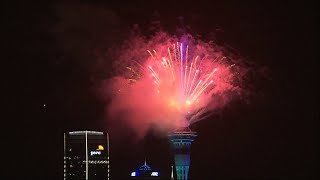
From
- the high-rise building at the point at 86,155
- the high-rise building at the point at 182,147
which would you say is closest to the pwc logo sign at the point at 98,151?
the high-rise building at the point at 86,155

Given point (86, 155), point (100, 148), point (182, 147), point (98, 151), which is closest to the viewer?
point (182, 147)

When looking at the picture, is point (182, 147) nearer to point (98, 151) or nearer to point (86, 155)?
point (86, 155)

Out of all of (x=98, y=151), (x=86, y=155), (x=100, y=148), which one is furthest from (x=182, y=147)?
(x=98, y=151)

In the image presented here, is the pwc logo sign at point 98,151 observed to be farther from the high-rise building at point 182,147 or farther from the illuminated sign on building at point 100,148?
the high-rise building at point 182,147

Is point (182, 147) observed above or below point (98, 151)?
below

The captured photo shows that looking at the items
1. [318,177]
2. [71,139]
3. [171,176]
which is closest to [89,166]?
[71,139]

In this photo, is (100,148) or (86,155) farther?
(100,148)
